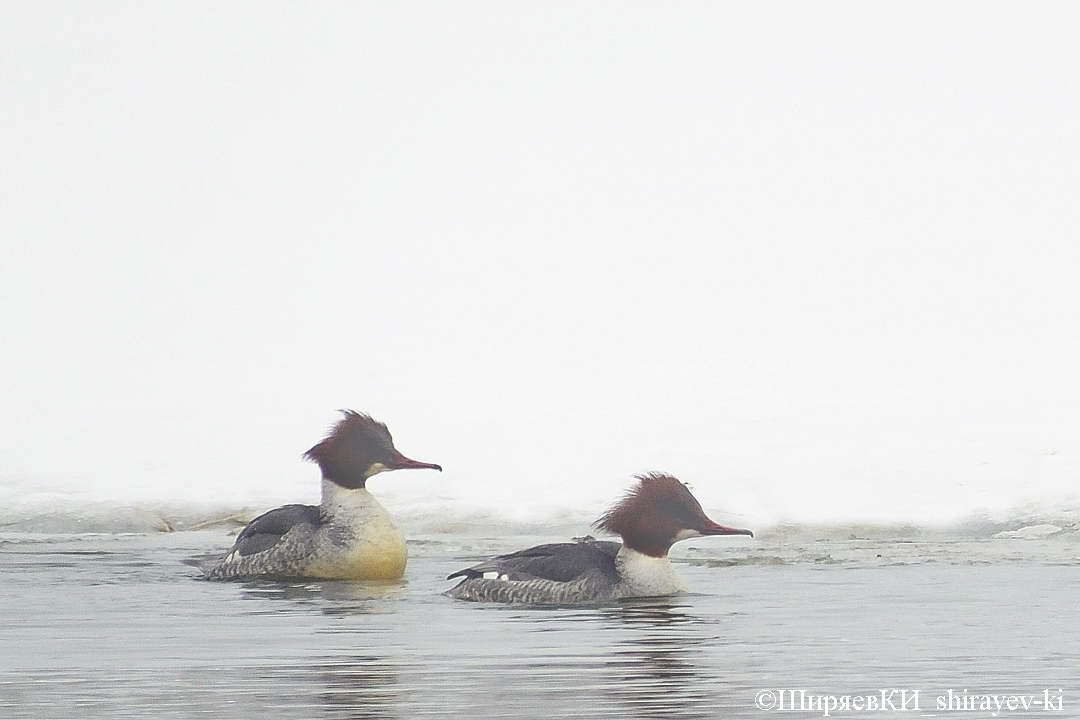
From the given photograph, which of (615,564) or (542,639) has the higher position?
(615,564)

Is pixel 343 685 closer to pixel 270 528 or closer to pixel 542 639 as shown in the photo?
pixel 542 639

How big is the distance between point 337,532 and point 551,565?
6.24 ft

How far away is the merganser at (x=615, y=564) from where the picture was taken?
885 cm

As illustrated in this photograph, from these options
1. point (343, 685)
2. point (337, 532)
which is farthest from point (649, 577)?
point (343, 685)

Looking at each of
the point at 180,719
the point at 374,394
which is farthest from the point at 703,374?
the point at 180,719

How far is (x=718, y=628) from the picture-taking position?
741 cm

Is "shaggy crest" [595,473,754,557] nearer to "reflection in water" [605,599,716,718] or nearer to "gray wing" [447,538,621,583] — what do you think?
"gray wing" [447,538,621,583]

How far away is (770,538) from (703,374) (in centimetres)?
716

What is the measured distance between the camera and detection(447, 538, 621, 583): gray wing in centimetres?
890

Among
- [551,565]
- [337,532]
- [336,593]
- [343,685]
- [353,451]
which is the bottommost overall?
[343,685]

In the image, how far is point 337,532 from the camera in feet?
33.9

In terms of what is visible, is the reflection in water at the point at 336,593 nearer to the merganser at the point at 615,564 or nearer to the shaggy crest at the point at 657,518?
the merganser at the point at 615,564

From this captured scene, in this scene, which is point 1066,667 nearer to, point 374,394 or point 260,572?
point 260,572

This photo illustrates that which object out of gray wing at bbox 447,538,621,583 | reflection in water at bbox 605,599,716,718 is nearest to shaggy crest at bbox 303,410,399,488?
gray wing at bbox 447,538,621,583
